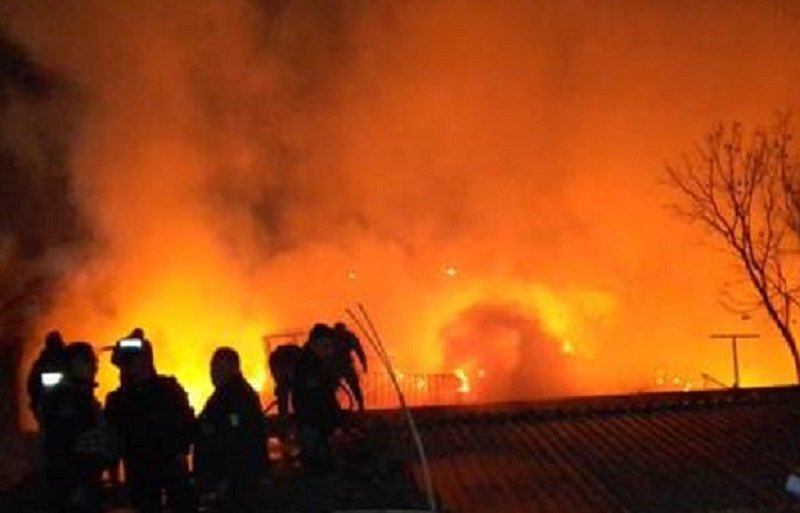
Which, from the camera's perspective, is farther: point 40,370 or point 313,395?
point 313,395

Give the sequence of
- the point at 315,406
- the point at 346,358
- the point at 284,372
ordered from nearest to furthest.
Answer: the point at 315,406, the point at 284,372, the point at 346,358

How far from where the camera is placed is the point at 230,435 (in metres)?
7.86

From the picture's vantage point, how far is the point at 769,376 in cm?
2628

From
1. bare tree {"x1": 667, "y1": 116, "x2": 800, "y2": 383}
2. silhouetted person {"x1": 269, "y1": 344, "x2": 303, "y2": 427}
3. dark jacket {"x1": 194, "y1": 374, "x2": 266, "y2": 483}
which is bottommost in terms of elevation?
dark jacket {"x1": 194, "y1": 374, "x2": 266, "y2": 483}

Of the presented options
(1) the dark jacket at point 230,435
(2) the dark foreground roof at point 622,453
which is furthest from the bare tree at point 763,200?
(1) the dark jacket at point 230,435

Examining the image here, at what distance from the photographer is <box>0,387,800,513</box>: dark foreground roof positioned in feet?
26.3

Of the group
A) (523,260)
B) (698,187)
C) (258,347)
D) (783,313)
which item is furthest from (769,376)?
(258,347)

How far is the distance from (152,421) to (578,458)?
11.6 feet

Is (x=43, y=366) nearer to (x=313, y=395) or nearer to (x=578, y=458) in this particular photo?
(x=313, y=395)

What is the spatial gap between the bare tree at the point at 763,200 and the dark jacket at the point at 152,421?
1696 cm

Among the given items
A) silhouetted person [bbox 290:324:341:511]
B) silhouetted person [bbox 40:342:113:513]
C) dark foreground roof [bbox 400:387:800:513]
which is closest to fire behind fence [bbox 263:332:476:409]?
dark foreground roof [bbox 400:387:800:513]

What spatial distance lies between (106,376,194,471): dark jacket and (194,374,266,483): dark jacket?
19 cm

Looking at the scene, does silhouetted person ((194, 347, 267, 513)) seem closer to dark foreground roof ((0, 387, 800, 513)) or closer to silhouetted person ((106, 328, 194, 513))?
silhouetted person ((106, 328, 194, 513))

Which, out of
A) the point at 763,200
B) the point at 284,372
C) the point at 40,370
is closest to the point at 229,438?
the point at 40,370
